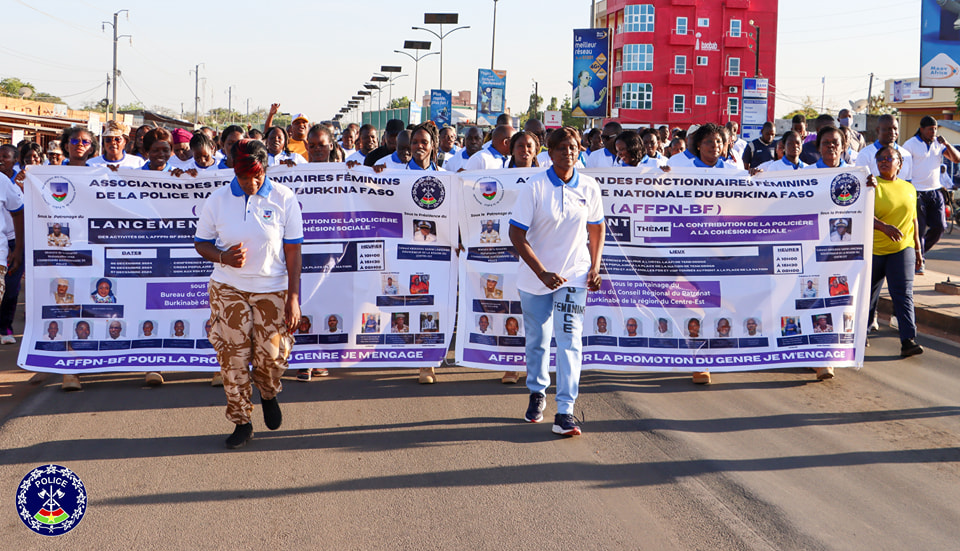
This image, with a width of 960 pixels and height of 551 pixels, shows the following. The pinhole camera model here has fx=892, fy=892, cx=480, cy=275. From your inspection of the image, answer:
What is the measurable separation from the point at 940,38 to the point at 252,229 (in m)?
15.5

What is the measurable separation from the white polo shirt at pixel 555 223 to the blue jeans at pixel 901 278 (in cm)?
394

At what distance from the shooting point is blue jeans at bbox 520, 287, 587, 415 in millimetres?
5922

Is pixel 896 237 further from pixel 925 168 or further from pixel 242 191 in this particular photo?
pixel 242 191

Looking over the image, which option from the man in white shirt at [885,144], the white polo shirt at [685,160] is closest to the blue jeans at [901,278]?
the man in white shirt at [885,144]

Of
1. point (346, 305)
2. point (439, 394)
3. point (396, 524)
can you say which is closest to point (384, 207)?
point (346, 305)

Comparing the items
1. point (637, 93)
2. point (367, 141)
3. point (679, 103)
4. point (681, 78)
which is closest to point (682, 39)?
point (681, 78)

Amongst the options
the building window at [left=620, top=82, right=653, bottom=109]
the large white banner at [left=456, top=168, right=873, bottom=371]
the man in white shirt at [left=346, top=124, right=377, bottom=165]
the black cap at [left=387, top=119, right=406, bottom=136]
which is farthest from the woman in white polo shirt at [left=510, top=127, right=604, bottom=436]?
the building window at [left=620, top=82, right=653, bottom=109]

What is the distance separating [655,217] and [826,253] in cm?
151

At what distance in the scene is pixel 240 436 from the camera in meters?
5.63

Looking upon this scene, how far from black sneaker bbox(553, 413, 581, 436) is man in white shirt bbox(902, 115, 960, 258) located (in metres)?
7.52

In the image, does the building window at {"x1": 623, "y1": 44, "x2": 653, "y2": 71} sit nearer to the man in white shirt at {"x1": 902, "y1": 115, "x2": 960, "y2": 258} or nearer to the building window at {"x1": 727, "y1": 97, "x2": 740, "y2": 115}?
the building window at {"x1": 727, "y1": 97, "x2": 740, "y2": 115}

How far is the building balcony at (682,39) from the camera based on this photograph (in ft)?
230

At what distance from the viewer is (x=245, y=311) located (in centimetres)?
552

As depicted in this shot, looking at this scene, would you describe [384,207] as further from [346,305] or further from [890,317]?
[890,317]
